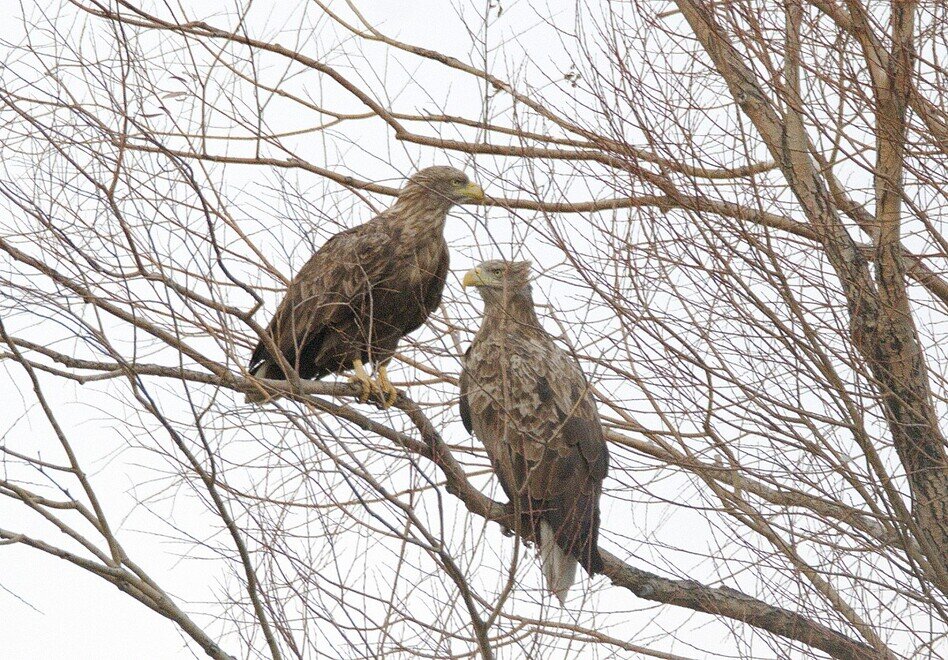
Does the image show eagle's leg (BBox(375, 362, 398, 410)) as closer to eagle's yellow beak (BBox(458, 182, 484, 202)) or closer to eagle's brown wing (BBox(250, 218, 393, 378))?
eagle's brown wing (BBox(250, 218, 393, 378))

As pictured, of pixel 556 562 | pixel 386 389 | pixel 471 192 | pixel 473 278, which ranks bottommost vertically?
pixel 556 562

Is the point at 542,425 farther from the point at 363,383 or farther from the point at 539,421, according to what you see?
the point at 363,383

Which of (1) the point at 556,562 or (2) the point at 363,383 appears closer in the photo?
(1) the point at 556,562

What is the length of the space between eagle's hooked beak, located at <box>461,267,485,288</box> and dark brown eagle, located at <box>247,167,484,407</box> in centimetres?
39

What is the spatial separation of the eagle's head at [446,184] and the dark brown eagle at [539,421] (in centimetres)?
65

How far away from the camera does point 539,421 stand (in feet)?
17.6

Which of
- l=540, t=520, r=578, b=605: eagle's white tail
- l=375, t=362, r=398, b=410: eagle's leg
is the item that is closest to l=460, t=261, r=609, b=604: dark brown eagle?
l=540, t=520, r=578, b=605: eagle's white tail

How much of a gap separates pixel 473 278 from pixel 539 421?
752mm

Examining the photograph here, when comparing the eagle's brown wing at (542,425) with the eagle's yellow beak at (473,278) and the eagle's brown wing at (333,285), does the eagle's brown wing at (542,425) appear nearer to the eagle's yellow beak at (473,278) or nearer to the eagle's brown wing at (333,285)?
the eagle's yellow beak at (473,278)

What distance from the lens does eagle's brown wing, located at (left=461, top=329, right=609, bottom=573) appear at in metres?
5.14

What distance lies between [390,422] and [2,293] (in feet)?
4.98

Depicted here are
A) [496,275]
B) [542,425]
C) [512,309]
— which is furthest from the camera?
[512,309]

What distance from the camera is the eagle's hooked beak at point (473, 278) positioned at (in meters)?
5.43

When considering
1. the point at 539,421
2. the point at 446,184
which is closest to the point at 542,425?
the point at 539,421
